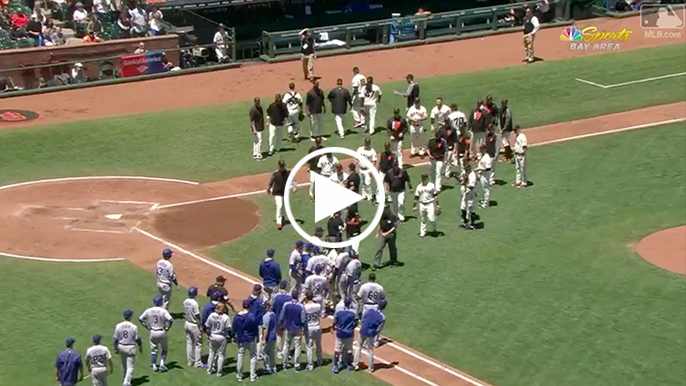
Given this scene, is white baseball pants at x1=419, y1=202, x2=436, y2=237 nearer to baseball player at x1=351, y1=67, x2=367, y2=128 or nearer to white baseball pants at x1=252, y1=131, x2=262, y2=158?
white baseball pants at x1=252, y1=131, x2=262, y2=158

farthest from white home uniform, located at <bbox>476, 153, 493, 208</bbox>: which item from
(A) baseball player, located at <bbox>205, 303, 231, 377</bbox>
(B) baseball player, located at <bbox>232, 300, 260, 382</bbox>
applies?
(A) baseball player, located at <bbox>205, 303, 231, 377</bbox>

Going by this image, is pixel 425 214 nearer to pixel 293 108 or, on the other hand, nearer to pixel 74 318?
pixel 293 108

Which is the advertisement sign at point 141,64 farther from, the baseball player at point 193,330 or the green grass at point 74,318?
the baseball player at point 193,330

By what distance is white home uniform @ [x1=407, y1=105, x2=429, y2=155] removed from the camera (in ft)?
122

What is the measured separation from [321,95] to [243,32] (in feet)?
40.5

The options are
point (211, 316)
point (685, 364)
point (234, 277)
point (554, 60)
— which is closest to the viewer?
point (211, 316)

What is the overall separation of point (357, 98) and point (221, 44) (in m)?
8.46

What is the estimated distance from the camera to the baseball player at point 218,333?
24469 mm

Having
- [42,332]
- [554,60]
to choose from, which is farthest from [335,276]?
[554,60]

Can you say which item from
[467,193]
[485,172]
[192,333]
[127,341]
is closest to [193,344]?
[192,333]

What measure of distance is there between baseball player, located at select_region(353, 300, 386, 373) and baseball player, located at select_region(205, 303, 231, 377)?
268 cm

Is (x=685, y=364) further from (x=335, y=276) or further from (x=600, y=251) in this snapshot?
(x=335, y=276)

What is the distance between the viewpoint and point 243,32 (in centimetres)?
4941

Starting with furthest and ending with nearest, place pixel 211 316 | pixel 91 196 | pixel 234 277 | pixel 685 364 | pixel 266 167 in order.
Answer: pixel 266 167 < pixel 91 196 < pixel 234 277 < pixel 685 364 < pixel 211 316
